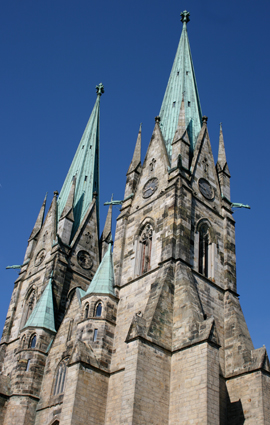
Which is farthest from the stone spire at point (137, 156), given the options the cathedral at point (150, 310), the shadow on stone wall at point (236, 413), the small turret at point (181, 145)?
the shadow on stone wall at point (236, 413)

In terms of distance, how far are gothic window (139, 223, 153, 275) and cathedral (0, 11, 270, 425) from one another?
0.08 metres

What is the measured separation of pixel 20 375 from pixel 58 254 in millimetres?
9966

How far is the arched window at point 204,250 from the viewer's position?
2717 centimetres

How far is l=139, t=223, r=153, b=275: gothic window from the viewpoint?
90.8ft

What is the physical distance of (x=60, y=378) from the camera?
26.8 metres

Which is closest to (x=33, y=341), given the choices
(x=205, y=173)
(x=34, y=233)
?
(x=34, y=233)

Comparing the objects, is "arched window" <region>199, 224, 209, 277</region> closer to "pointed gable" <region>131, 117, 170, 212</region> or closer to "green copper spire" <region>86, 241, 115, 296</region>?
"pointed gable" <region>131, 117, 170, 212</region>

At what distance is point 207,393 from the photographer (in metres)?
19.5

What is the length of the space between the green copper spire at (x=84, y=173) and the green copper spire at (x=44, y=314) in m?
7.96

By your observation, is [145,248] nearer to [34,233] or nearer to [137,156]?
[137,156]

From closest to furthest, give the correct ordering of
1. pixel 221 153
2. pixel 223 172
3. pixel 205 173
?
1. pixel 205 173
2. pixel 223 172
3. pixel 221 153

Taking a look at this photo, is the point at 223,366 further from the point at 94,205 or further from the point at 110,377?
the point at 94,205

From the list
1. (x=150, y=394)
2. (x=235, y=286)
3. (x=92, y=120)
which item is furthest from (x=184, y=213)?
(x=92, y=120)

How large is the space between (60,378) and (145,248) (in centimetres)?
807
